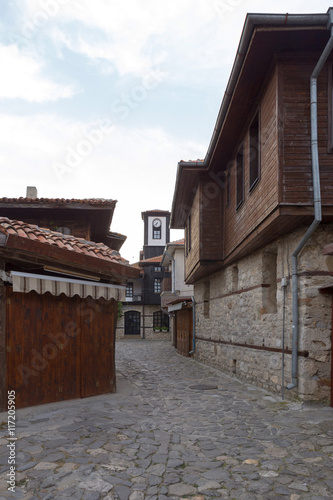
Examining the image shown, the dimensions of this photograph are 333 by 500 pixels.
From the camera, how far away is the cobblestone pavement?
3537mm

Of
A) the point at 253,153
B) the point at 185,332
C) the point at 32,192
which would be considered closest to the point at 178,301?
the point at 185,332

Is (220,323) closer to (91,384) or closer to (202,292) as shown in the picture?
(202,292)

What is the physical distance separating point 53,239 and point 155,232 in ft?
105

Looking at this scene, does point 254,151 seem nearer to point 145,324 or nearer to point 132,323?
point 145,324

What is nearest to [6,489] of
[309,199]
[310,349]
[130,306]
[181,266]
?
[310,349]

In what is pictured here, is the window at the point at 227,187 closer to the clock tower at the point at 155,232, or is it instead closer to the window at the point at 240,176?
the window at the point at 240,176

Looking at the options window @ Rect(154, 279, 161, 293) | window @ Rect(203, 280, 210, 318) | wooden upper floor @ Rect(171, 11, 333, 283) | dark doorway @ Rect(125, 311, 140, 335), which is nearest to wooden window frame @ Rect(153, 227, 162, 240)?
window @ Rect(154, 279, 161, 293)

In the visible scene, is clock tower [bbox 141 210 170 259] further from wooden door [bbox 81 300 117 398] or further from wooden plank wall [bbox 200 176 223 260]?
wooden door [bbox 81 300 117 398]

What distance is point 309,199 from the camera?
655 cm

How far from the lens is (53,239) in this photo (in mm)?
6953

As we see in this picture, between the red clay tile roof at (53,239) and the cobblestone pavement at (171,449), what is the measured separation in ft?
7.95

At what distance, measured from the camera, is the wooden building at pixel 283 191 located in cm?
654

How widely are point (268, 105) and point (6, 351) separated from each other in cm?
582

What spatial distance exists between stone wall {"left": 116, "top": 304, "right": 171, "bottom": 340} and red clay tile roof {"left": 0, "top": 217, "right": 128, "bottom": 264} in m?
28.1
